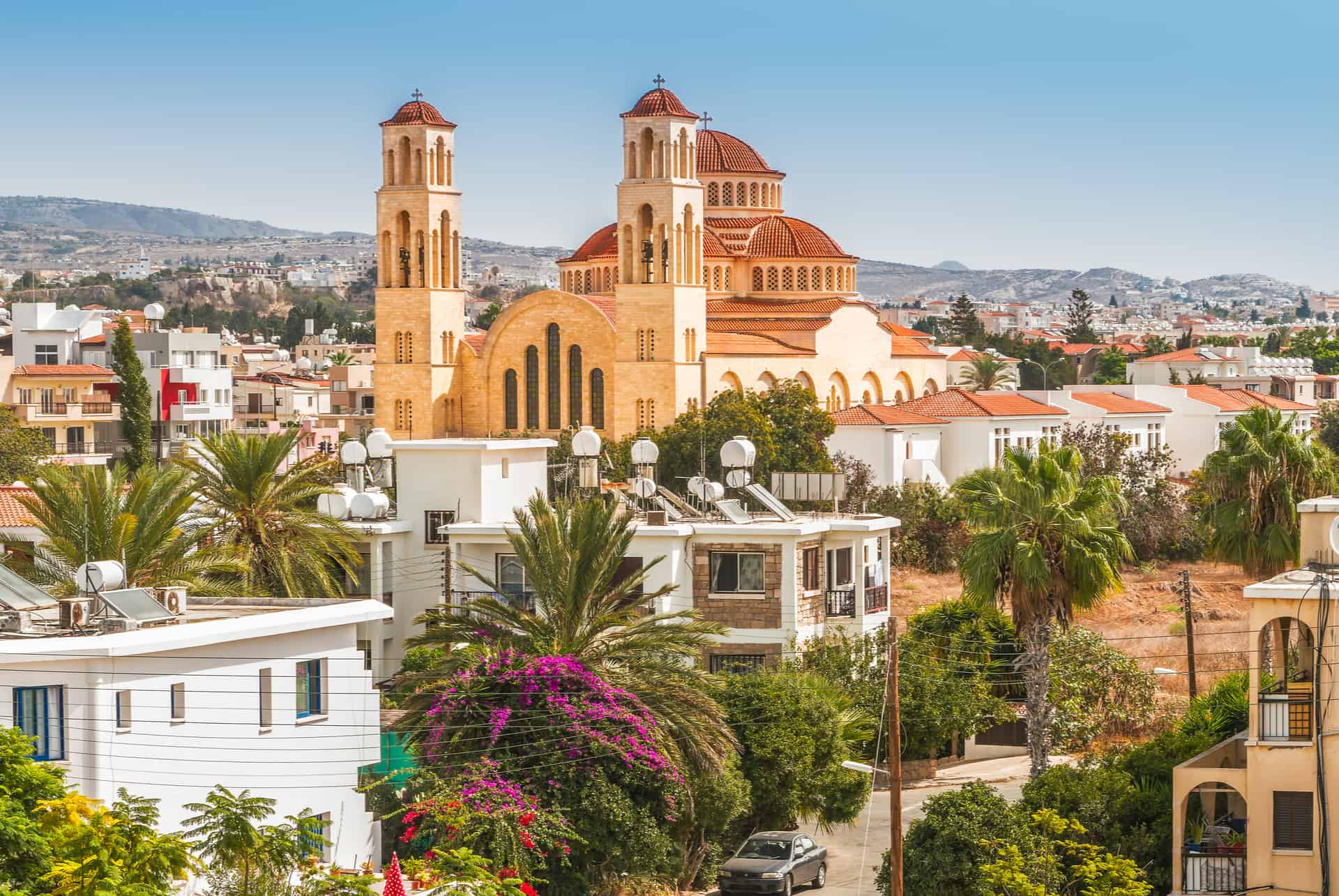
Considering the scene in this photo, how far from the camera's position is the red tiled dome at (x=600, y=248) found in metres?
85.9

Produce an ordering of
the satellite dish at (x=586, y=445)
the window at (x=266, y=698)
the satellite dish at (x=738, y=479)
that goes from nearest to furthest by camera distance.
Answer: the window at (x=266, y=698) → the satellite dish at (x=738, y=479) → the satellite dish at (x=586, y=445)

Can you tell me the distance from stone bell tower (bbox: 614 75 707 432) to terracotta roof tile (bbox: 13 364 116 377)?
17.9 metres

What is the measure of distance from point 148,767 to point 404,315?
5952cm

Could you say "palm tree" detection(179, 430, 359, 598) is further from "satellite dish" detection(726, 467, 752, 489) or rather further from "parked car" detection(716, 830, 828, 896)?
"parked car" detection(716, 830, 828, 896)

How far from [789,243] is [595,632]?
5912cm

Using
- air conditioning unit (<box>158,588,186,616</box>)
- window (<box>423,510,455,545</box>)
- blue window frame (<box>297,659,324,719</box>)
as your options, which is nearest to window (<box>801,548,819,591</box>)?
window (<box>423,510,455,545</box>)

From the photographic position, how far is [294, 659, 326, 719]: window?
2344cm

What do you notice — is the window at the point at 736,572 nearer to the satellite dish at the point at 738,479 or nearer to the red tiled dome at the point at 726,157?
the satellite dish at the point at 738,479

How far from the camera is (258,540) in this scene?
3131 centimetres

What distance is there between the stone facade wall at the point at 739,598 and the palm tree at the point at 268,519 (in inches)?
199

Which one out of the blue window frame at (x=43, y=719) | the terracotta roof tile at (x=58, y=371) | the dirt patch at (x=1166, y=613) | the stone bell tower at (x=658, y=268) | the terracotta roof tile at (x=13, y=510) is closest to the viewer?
the blue window frame at (x=43, y=719)

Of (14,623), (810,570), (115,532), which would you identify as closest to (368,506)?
(810,570)

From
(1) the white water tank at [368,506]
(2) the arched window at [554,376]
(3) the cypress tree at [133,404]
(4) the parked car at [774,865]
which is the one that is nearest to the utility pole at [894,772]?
(4) the parked car at [774,865]

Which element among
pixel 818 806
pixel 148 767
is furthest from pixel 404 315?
pixel 148 767
